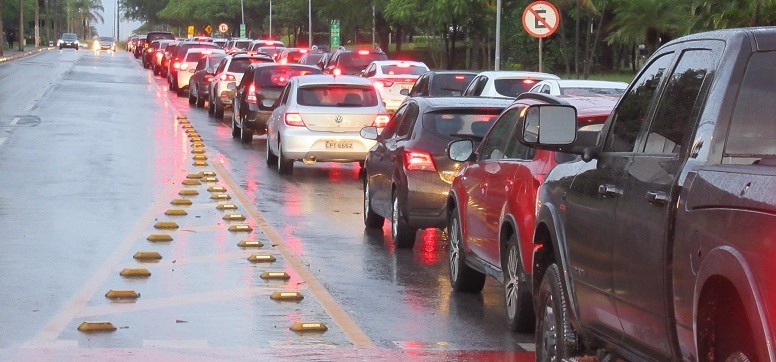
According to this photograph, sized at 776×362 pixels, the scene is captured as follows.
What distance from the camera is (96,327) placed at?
934 centimetres

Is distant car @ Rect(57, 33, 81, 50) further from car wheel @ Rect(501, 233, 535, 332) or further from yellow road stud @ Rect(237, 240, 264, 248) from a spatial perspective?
car wheel @ Rect(501, 233, 535, 332)

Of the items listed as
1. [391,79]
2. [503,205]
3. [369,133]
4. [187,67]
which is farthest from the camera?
[187,67]

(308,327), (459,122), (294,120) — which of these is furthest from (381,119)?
(308,327)

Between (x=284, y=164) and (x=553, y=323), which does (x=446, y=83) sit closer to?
(x=284, y=164)

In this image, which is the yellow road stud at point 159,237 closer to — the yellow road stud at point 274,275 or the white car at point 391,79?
the yellow road stud at point 274,275

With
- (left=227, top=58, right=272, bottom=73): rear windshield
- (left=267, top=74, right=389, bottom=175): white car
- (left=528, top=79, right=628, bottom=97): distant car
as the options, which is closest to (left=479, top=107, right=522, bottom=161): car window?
(left=528, top=79, right=628, bottom=97): distant car

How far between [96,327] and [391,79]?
83.0 feet

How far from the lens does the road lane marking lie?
31.0 feet

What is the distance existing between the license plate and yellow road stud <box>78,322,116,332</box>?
1208 cm

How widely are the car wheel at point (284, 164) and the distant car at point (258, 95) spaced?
5934 millimetres

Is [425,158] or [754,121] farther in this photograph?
[425,158]

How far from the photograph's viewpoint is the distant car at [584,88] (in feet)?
65.6

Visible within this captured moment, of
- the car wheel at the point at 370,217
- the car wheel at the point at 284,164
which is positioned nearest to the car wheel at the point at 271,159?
the car wheel at the point at 284,164

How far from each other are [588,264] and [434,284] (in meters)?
5.51
